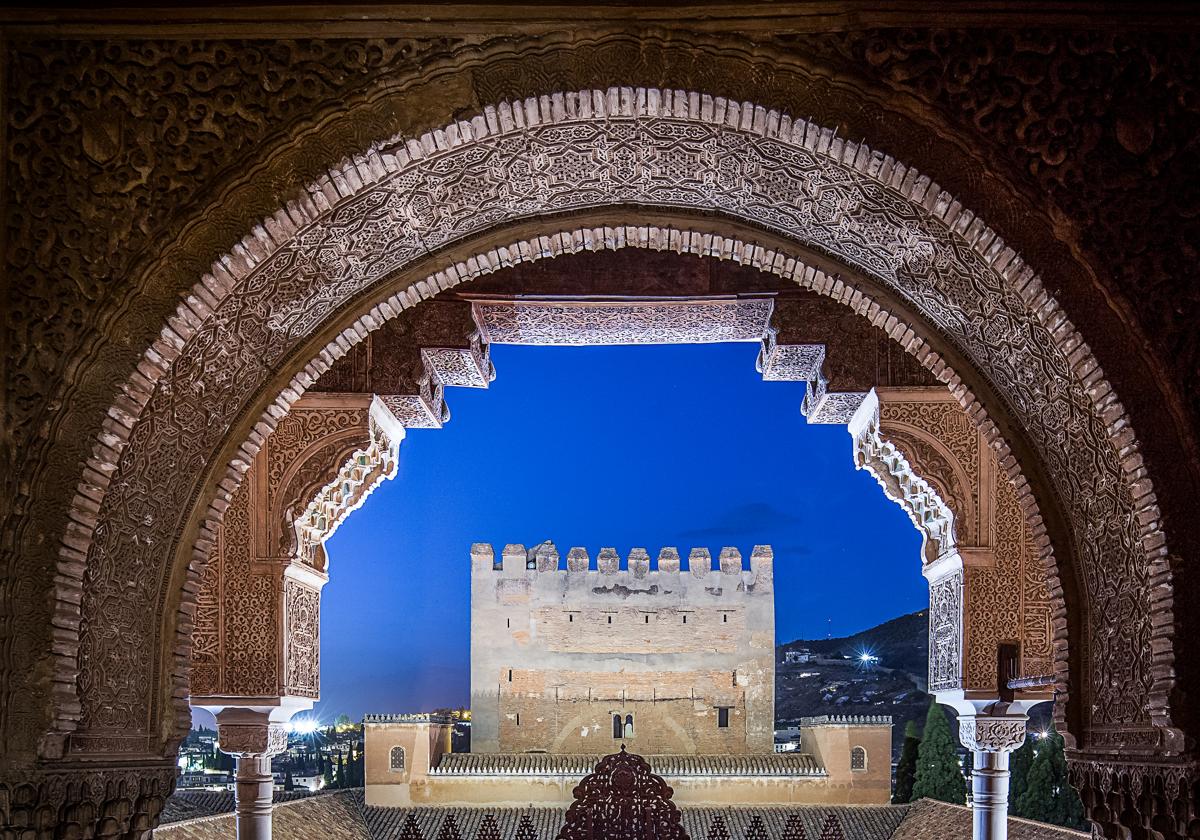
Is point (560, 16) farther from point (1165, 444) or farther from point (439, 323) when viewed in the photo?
point (439, 323)

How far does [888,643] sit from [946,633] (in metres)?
23.1

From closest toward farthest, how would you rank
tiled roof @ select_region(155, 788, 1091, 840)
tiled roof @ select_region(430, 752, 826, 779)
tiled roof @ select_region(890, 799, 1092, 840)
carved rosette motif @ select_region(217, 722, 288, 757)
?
1. carved rosette motif @ select_region(217, 722, 288, 757)
2. tiled roof @ select_region(890, 799, 1092, 840)
3. tiled roof @ select_region(155, 788, 1091, 840)
4. tiled roof @ select_region(430, 752, 826, 779)

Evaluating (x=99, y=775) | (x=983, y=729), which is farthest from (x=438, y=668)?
(x=99, y=775)

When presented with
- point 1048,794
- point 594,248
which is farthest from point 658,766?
point 594,248

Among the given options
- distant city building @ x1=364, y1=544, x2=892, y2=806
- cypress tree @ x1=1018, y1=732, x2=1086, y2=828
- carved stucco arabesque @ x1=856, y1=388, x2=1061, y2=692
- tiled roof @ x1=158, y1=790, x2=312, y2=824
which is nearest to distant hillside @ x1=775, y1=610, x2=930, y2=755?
distant city building @ x1=364, y1=544, x2=892, y2=806

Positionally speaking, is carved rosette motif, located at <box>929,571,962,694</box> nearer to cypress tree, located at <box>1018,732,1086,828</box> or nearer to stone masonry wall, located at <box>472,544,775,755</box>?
cypress tree, located at <box>1018,732,1086,828</box>

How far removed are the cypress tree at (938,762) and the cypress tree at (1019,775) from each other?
89cm

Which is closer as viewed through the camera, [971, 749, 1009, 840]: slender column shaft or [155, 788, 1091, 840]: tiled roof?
[971, 749, 1009, 840]: slender column shaft

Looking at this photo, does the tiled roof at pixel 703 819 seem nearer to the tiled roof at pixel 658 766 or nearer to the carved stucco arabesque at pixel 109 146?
the tiled roof at pixel 658 766

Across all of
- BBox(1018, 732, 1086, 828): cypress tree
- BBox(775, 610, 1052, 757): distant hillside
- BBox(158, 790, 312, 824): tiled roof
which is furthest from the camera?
BBox(775, 610, 1052, 757): distant hillside

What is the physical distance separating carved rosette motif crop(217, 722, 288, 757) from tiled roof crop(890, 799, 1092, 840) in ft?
18.2

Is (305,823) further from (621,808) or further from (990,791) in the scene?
(990,791)

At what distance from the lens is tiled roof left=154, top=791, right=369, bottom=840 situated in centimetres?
1040

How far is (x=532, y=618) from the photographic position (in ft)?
74.9
